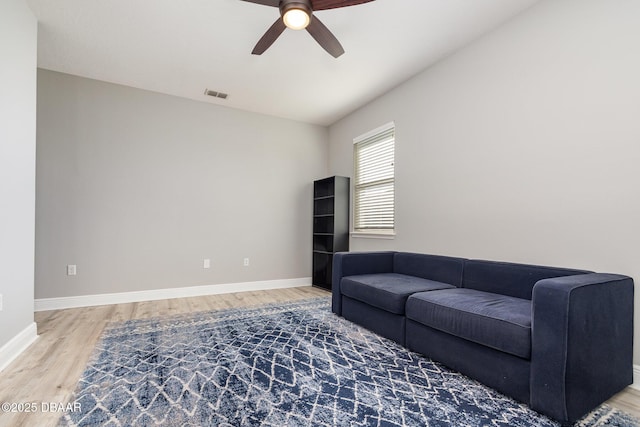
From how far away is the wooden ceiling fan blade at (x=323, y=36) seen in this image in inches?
84.7

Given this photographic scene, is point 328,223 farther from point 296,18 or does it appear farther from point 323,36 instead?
point 296,18

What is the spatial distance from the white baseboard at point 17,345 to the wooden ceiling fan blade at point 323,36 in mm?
3072

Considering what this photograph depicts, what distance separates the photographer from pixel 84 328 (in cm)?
275

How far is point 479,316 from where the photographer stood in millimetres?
1776

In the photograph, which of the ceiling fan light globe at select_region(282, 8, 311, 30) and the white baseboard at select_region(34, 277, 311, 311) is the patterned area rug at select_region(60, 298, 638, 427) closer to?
the white baseboard at select_region(34, 277, 311, 311)

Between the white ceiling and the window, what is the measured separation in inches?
23.8

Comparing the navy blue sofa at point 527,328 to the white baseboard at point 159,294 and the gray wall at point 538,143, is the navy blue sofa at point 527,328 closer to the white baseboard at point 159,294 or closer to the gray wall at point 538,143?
the gray wall at point 538,143

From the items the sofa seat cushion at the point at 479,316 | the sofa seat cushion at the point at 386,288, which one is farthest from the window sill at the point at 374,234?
the sofa seat cushion at the point at 479,316

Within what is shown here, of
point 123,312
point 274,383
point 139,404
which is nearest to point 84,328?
point 123,312

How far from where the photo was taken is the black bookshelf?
455 centimetres

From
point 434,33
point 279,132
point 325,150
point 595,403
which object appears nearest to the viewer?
point 595,403

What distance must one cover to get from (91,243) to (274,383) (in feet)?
10.4

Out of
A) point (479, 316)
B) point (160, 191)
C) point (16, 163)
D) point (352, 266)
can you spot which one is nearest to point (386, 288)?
point (352, 266)

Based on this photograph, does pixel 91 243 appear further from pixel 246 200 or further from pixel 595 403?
pixel 595 403
